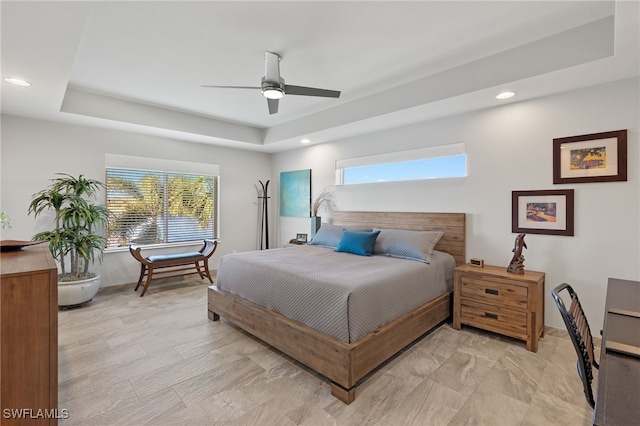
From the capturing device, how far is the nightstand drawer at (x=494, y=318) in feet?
9.00

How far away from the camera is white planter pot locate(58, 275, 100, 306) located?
3578 millimetres

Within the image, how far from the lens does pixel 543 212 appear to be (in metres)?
3.11

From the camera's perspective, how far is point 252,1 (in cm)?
207

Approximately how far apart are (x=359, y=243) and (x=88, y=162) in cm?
401

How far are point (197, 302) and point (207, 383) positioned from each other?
6.44 feet

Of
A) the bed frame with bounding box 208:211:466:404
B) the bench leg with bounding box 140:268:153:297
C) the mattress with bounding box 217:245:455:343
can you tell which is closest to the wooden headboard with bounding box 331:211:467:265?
the bed frame with bounding box 208:211:466:404

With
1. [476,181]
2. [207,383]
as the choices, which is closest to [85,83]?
[207,383]

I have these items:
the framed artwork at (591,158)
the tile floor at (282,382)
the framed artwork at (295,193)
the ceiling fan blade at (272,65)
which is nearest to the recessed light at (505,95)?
the framed artwork at (591,158)

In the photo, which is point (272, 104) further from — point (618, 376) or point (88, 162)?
point (88, 162)

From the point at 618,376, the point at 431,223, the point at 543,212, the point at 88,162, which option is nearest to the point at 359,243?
the point at 431,223

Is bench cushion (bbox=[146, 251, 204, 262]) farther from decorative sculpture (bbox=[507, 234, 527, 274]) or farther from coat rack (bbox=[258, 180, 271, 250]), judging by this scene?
decorative sculpture (bbox=[507, 234, 527, 274])

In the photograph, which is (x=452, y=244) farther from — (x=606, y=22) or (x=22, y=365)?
(x=22, y=365)

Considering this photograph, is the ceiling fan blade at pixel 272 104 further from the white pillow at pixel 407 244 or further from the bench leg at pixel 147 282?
the bench leg at pixel 147 282

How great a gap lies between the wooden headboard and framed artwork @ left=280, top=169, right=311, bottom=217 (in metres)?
1.20
